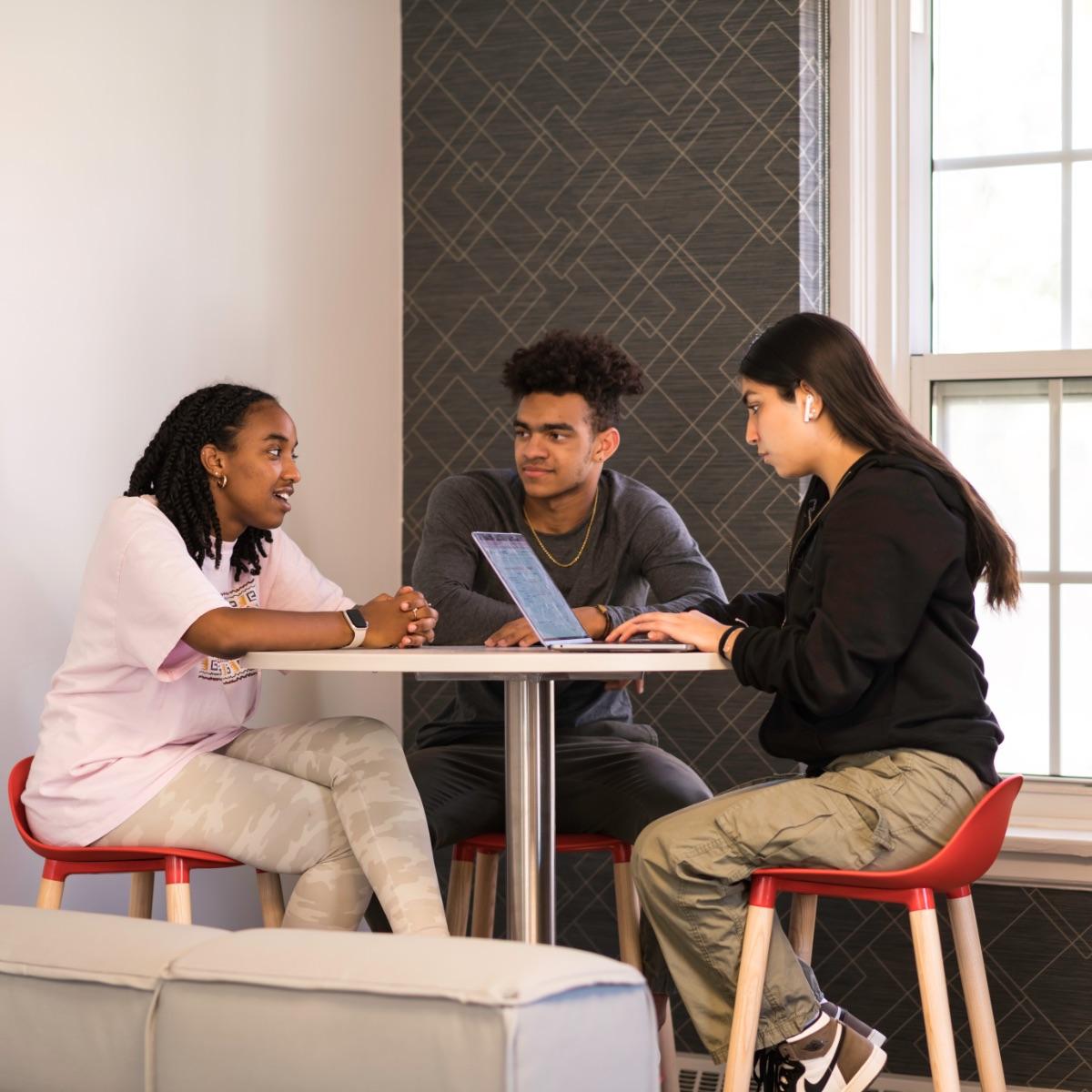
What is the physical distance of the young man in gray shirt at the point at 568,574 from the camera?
2.65 metres

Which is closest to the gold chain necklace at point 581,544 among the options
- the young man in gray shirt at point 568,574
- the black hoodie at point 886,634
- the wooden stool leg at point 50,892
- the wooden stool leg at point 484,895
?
the young man in gray shirt at point 568,574

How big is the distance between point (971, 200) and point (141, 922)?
8.94ft

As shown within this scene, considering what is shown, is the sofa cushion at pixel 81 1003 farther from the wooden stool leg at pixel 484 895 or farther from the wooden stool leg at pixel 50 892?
the wooden stool leg at pixel 484 895

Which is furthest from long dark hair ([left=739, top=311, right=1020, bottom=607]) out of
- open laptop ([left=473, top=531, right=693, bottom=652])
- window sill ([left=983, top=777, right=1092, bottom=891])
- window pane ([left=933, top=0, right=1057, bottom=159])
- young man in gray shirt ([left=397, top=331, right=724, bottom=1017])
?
window pane ([left=933, top=0, right=1057, bottom=159])

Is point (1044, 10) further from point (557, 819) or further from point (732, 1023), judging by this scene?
point (732, 1023)

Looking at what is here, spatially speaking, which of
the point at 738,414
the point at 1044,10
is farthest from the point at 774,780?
the point at 1044,10

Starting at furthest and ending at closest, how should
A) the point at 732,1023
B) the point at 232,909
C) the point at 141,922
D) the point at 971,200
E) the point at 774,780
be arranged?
the point at 971,200 → the point at 232,909 → the point at 774,780 → the point at 732,1023 → the point at 141,922

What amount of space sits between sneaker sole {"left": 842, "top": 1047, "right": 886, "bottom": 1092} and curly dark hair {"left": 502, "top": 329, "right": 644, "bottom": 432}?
1.36 m

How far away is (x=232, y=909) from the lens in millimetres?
3070

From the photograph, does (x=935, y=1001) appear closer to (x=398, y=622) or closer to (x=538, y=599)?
(x=538, y=599)

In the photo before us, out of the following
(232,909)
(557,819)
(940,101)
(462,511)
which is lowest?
(232,909)

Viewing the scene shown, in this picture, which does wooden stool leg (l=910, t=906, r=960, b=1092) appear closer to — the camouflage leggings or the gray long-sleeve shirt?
the camouflage leggings

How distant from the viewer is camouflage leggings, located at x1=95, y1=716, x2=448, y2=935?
2.13m

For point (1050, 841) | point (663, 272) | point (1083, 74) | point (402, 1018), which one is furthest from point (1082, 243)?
point (402, 1018)
